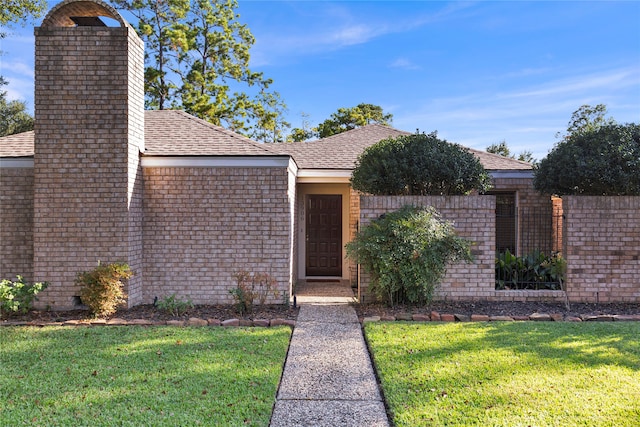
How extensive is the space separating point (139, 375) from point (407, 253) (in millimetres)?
4436

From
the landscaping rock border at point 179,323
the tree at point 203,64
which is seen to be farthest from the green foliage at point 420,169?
the tree at point 203,64

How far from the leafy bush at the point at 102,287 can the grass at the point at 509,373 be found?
4.12m

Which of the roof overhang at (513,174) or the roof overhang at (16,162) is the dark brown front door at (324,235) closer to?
the roof overhang at (513,174)

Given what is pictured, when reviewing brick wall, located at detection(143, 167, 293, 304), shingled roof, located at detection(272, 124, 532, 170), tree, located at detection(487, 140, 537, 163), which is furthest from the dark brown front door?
tree, located at detection(487, 140, 537, 163)

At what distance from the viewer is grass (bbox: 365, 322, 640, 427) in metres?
3.57

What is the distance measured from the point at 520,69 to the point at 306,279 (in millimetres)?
9854

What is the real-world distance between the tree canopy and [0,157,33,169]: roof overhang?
22550 millimetres

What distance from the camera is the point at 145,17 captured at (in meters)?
21.8

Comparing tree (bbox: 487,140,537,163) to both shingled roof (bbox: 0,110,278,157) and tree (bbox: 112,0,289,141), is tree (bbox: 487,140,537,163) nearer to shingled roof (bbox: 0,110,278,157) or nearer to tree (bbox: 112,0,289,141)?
tree (bbox: 112,0,289,141)

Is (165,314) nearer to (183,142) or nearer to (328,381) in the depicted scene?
(183,142)

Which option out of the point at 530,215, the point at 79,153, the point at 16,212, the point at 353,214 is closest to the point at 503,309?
the point at 530,215

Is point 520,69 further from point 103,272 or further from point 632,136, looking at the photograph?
point 103,272

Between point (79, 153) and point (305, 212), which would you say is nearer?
point (79, 153)

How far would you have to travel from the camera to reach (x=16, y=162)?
8.08 metres
